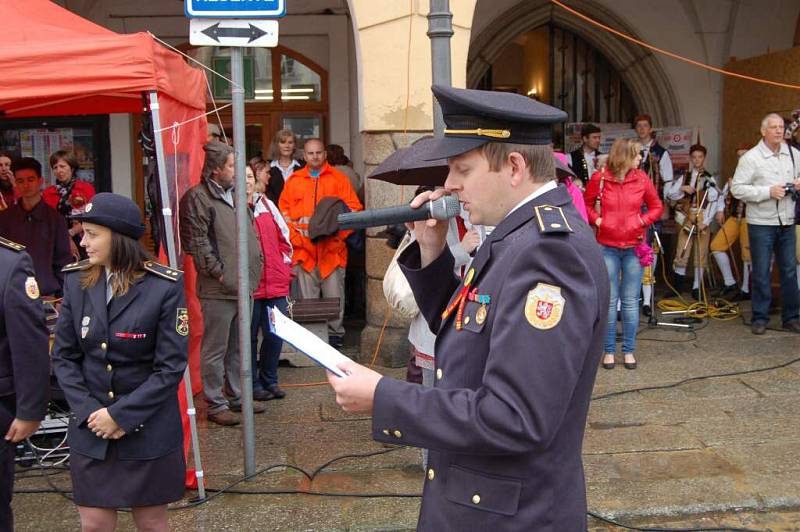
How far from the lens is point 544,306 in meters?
1.79

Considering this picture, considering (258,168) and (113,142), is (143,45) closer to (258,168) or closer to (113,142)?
(258,168)

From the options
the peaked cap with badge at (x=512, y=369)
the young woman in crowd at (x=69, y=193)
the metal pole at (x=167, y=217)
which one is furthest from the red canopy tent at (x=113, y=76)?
the peaked cap with badge at (x=512, y=369)

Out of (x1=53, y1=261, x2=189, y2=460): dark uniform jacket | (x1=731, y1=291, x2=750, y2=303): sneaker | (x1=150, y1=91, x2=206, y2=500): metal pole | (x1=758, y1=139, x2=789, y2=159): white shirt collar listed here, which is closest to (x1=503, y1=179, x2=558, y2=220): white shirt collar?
(x1=53, y1=261, x2=189, y2=460): dark uniform jacket

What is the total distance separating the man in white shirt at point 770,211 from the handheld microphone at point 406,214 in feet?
22.9

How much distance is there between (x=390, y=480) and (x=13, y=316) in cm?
249

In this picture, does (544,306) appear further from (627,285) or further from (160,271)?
(627,285)

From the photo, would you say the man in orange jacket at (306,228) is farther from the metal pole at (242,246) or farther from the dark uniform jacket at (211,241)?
the metal pole at (242,246)

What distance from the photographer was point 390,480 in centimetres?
526

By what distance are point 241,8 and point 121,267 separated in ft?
6.25

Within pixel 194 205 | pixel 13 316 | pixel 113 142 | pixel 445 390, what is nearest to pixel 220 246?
pixel 194 205

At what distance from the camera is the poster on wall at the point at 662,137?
1151cm

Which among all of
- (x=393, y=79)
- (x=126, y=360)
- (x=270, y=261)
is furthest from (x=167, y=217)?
(x=393, y=79)

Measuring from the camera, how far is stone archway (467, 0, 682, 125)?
11594 mm

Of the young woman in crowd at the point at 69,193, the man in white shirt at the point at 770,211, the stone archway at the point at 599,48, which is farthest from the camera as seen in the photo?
the stone archway at the point at 599,48
